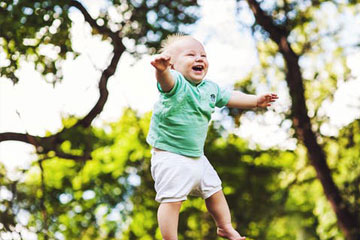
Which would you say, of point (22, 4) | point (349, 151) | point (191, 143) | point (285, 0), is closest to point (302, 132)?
point (349, 151)

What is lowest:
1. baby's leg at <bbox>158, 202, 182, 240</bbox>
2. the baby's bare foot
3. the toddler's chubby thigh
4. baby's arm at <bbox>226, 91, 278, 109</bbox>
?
the baby's bare foot

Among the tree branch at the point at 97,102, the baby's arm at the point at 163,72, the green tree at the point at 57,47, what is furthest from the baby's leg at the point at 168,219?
the tree branch at the point at 97,102

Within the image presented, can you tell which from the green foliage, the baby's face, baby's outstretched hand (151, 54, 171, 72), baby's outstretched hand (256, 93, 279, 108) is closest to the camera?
baby's outstretched hand (151, 54, 171, 72)

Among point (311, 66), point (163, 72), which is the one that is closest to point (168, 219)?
point (163, 72)

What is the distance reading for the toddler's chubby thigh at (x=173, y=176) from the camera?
2256 millimetres

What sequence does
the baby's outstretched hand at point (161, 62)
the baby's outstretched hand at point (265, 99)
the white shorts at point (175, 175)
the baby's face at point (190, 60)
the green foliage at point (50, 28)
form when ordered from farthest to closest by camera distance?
the green foliage at point (50, 28) → the baby's outstretched hand at point (265, 99) → the baby's face at point (190, 60) → the white shorts at point (175, 175) → the baby's outstretched hand at point (161, 62)

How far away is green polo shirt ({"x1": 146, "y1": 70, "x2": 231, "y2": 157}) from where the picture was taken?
227 centimetres

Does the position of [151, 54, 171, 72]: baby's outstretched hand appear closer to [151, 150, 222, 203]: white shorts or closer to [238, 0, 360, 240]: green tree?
[151, 150, 222, 203]: white shorts

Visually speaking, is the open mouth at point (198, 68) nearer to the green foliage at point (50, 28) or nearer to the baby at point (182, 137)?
the baby at point (182, 137)

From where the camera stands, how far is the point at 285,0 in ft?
23.4

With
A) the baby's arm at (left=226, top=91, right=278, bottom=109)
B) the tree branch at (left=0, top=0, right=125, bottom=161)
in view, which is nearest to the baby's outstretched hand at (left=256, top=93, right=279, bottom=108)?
the baby's arm at (left=226, top=91, right=278, bottom=109)

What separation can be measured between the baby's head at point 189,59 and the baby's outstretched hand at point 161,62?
0.30m

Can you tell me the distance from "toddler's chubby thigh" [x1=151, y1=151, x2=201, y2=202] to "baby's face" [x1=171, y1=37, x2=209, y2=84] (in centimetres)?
33

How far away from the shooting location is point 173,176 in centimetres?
226
